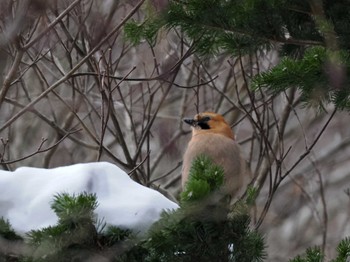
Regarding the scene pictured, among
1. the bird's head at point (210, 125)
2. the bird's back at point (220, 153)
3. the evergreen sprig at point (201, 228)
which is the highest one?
the bird's head at point (210, 125)

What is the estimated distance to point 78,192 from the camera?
3428 mm

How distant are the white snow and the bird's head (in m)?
3.45

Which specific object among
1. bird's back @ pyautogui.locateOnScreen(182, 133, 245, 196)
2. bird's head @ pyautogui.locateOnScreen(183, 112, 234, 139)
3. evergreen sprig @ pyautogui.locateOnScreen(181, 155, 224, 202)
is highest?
bird's head @ pyautogui.locateOnScreen(183, 112, 234, 139)

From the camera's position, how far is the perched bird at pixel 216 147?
6.31 metres

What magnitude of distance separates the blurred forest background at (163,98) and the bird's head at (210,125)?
17cm

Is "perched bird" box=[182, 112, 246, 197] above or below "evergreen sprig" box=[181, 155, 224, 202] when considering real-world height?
above

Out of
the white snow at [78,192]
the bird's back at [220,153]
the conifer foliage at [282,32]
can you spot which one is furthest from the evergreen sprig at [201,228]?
the bird's back at [220,153]

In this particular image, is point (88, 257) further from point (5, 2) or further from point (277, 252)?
point (277, 252)

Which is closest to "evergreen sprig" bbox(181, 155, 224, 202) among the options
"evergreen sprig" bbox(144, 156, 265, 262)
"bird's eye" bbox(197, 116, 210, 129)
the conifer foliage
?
"evergreen sprig" bbox(144, 156, 265, 262)

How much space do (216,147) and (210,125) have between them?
43cm

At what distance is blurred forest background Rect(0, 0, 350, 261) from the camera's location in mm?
5168

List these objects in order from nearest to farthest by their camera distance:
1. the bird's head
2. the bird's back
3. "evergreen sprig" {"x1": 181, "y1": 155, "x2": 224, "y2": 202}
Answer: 1. "evergreen sprig" {"x1": 181, "y1": 155, "x2": 224, "y2": 202}
2. the bird's back
3. the bird's head

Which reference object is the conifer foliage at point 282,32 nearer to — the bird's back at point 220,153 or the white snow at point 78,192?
the bird's back at point 220,153

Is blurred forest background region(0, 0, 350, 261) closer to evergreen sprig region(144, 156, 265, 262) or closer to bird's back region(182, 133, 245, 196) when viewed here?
bird's back region(182, 133, 245, 196)
